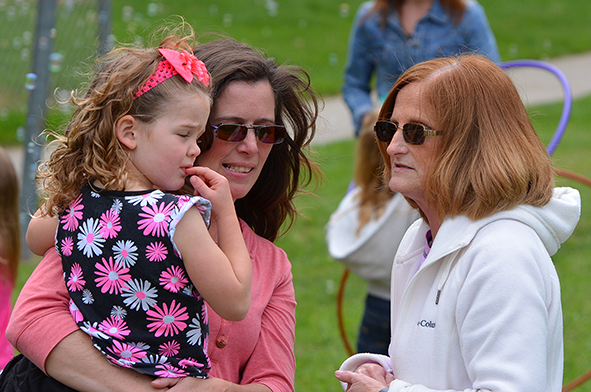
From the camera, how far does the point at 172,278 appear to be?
186 centimetres

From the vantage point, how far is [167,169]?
1969mm

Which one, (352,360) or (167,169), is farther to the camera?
(352,360)

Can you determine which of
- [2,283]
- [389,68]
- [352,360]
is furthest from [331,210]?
[352,360]

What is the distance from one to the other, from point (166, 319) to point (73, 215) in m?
Answer: 0.39

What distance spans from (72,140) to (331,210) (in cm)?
588

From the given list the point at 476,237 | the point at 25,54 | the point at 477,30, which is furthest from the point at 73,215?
the point at 25,54

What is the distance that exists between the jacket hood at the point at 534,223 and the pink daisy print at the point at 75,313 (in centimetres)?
98

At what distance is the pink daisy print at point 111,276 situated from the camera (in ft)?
6.14

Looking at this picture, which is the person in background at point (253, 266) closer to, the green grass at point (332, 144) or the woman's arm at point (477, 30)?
the green grass at point (332, 144)

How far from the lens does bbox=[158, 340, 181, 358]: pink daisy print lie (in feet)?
6.23

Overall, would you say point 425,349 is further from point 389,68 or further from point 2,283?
point 389,68

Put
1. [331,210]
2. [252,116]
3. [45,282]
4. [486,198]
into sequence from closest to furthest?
[486,198], [45,282], [252,116], [331,210]

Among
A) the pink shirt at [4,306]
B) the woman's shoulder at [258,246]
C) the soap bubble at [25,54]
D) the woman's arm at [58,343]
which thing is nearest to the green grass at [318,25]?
the soap bubble at [25,54]

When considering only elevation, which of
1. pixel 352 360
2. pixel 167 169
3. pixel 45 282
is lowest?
pixel 352 360
